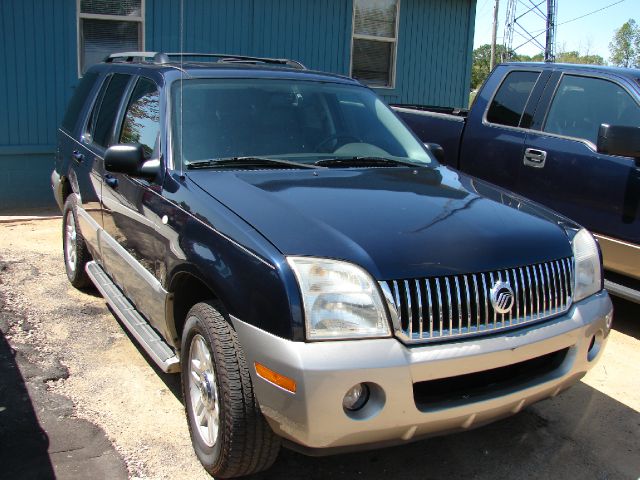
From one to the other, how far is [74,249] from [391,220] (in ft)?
11.5

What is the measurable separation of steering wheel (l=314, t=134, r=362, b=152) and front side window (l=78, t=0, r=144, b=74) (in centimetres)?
590

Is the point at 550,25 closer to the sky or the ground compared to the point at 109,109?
closer to the sky

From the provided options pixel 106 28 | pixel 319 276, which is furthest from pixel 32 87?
pixel 319 276

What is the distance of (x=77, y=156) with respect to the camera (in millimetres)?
5223

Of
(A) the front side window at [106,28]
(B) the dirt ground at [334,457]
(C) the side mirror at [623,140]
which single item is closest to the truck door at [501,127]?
(C) the side mirror at [623,140]

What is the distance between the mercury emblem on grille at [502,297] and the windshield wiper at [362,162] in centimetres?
136

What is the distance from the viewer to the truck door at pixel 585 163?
5.00 metres

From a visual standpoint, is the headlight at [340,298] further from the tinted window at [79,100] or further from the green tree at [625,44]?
the green tree at [625,44]

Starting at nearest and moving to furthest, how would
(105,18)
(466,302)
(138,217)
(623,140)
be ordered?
(466,302)
(138,217)
(623,140)
(105,18)

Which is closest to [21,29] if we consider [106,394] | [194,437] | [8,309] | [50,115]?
[50,115]

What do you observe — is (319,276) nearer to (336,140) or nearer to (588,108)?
(336,140)

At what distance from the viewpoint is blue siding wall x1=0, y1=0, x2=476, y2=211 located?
27.8 feet

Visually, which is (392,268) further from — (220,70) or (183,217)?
(220,70)

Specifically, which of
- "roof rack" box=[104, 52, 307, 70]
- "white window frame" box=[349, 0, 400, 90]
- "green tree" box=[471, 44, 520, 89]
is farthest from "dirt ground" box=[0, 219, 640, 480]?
"green tree" box=[471, 44, 520, 89]
